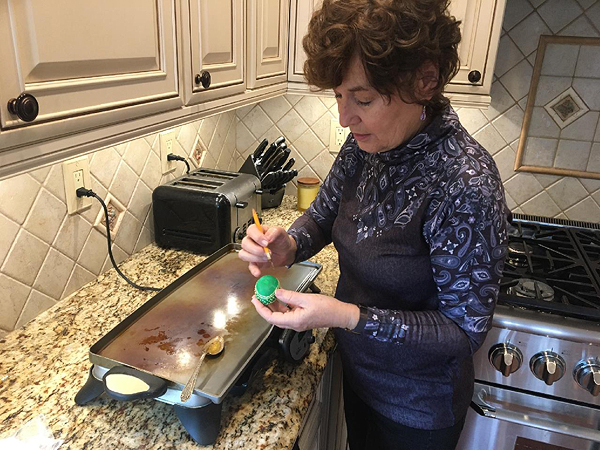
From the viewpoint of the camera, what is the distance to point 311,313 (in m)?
0.80

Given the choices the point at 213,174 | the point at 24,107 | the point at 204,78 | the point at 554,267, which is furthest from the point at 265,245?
the point at 554,267

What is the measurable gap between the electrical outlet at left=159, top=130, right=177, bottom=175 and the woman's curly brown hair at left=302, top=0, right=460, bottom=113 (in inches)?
30.7

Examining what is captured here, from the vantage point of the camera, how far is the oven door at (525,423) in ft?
3.92

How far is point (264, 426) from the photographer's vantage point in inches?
32.8

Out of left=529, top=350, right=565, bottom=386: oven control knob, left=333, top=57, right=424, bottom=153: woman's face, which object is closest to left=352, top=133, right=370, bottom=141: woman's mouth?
left=333, top=57, right=424, bottom=153: woman's face

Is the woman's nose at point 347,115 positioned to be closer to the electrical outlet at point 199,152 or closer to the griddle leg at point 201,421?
the griddle leg at point 201,421

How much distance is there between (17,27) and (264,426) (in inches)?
28.3

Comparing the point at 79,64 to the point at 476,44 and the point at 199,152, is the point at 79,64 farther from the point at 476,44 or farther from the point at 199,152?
the point at 476,44

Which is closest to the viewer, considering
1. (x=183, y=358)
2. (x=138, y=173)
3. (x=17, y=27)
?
(x=17, y=27)

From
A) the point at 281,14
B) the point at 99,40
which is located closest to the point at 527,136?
the point at 281,14

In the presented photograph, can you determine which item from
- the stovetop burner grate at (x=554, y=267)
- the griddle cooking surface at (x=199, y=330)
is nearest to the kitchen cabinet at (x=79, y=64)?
the griddle cooking surface at (x=199, y=330)

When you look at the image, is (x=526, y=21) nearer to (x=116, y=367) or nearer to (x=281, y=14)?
(x=281, y=14)

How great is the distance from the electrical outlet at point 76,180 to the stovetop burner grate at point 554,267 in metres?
1.11

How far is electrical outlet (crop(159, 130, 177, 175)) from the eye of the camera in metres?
1.48
